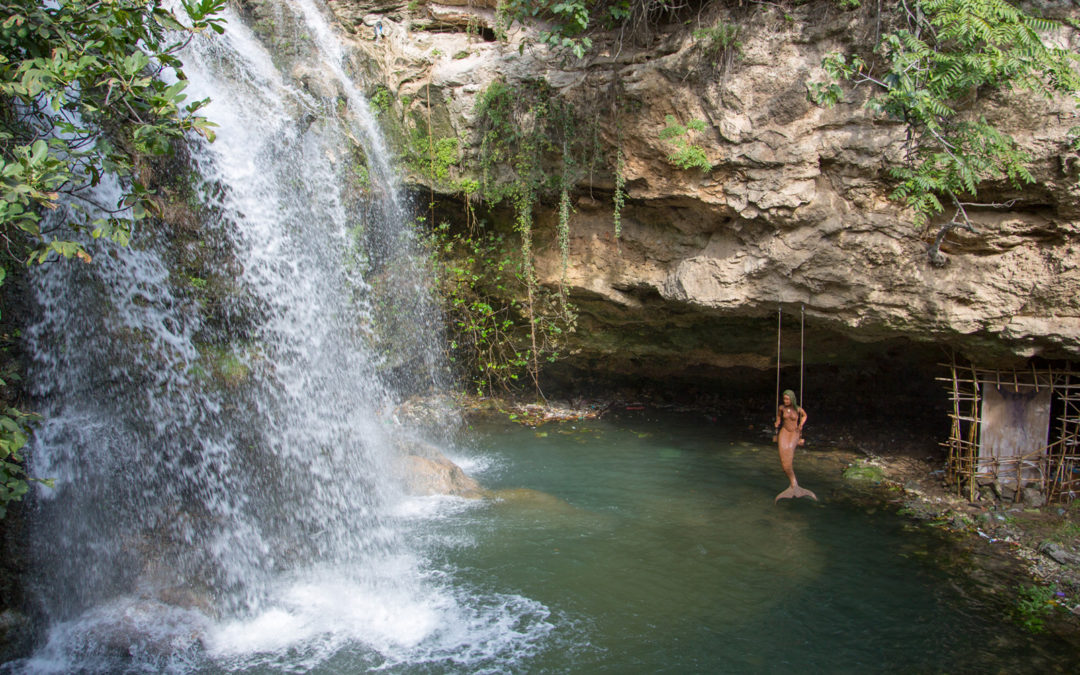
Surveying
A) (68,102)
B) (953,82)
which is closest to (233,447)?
(68,102)

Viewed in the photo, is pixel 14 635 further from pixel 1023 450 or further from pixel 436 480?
pixel 1023 450

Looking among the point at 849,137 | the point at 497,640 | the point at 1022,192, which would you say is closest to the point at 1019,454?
the point at 1022,192

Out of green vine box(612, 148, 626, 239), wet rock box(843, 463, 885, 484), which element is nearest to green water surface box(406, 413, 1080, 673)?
wet rock box(843, 463, 885, 484)

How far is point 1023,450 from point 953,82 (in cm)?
420

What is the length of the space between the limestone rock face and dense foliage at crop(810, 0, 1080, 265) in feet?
0.75

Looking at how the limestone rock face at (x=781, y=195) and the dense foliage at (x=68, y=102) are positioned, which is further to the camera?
the limestone rock face at (x=781, y=195)

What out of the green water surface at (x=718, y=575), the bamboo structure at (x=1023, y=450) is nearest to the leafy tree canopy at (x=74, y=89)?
the green water surface at (x=718, y=575)

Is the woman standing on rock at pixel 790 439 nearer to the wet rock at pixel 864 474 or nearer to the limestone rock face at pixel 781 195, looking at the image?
the wet rock at pixel 864 474

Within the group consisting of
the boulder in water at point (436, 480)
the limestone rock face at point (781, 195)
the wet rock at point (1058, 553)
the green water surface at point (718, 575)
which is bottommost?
the wet rock at point (1058, 553)

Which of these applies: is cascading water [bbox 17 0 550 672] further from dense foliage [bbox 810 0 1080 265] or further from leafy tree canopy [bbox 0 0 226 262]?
dense foliage [bbox 810 0 1080 265]

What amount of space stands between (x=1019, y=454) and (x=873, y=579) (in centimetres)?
307

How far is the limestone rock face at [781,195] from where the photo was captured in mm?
6992

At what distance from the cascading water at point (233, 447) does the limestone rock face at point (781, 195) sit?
2.76 m

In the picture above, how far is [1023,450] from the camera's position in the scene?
7.57 m
